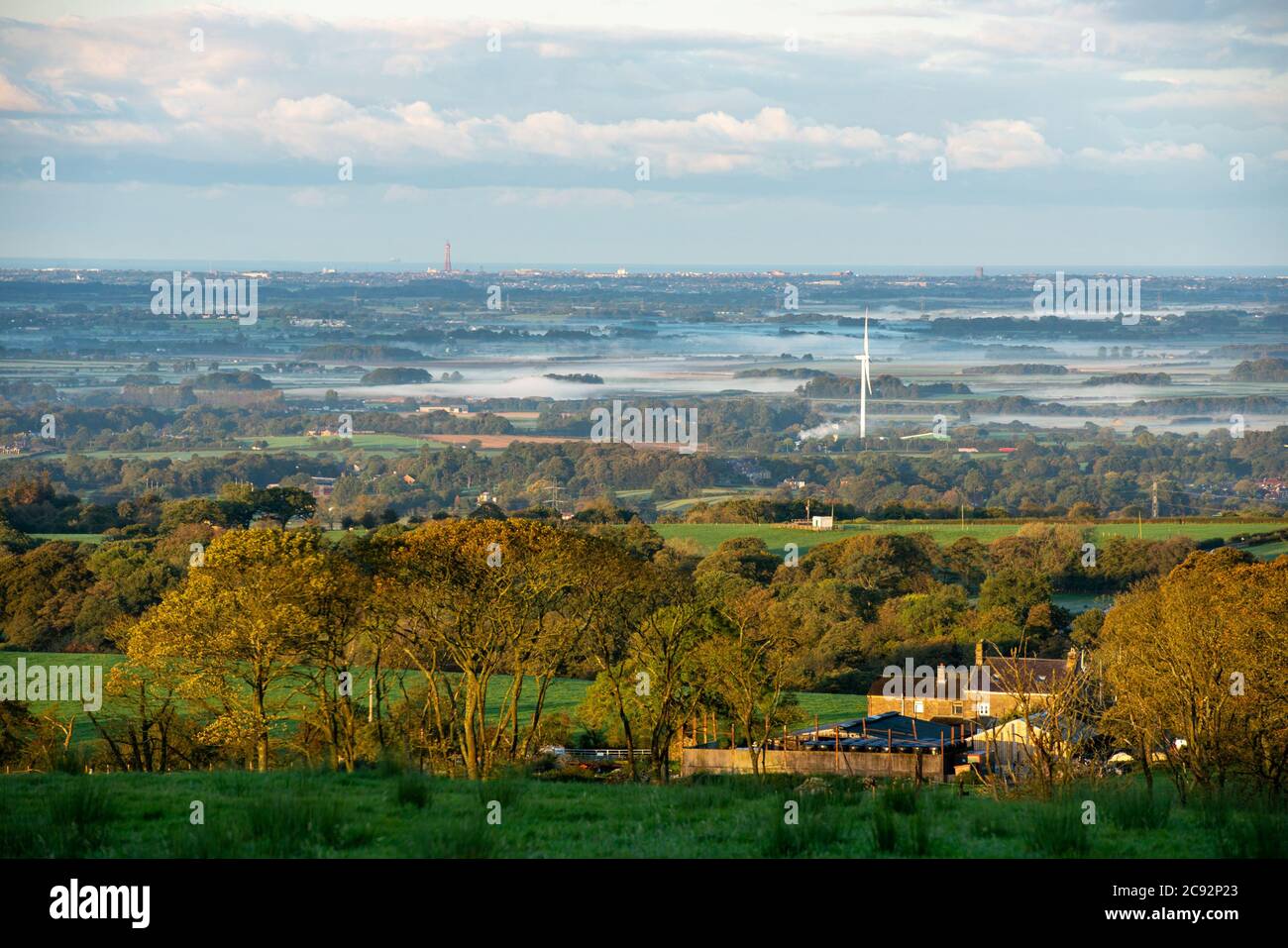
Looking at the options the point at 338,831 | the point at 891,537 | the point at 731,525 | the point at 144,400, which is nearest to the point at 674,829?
the point at 338,831

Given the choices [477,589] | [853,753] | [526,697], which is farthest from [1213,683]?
[526,697]

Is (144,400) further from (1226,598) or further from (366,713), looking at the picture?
(1226,598)

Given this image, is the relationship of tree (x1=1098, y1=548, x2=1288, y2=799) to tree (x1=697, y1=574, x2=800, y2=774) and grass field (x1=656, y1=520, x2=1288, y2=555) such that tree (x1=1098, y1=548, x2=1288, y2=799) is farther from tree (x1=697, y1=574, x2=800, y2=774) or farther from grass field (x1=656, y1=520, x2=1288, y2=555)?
grass field (x1=656, y1=520, x2=1288, y2=555)

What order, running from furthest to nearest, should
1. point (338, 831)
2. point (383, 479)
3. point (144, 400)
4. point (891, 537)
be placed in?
point (144, 400) → point (383, 479) → point (891, 537) → point (338, 831)

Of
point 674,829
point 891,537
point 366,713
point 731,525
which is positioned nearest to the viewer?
point 674,829

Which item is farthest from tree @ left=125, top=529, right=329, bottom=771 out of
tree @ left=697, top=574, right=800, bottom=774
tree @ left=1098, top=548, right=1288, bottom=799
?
tree @ left=1098, top=548, right=1288, bottom=799

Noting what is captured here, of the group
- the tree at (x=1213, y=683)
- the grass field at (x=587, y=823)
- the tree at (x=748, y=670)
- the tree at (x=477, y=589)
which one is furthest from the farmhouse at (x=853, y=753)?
the grass field at (x=587, y=823)
